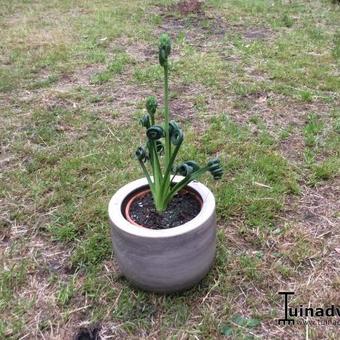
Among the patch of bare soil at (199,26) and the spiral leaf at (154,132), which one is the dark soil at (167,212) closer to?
the spiral leaf at (154,132)

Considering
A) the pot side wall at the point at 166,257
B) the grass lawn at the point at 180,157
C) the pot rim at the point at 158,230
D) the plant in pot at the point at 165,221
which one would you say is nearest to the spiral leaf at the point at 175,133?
the plant in pot at the point at 165,221

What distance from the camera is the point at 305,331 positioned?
6.01 feet

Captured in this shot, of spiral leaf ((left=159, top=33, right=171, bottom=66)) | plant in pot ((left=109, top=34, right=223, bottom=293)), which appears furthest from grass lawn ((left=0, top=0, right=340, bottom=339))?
spiral leaf ((left=159, top=33, right=171, bottom=66))

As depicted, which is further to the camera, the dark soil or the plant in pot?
the dark soil

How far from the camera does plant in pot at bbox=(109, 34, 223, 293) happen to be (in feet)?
5.91

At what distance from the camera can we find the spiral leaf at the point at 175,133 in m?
1.94

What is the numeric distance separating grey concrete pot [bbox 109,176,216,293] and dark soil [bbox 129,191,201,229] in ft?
0.27

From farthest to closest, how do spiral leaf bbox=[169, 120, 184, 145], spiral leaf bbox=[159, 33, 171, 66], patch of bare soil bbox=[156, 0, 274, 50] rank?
patch of bare soil bbox=[156, 0, 274, 50], spiral leaf bbox=[169, 120, 184, 145], spiral leaf bbox=[159, 33, 171, 66]

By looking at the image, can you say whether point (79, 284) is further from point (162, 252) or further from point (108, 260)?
point (162, 252)

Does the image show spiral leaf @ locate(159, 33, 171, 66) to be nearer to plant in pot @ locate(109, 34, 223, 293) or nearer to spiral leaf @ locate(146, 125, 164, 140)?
plant in pot @ locate(109, 34, 223, 293)

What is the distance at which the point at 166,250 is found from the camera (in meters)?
1.79

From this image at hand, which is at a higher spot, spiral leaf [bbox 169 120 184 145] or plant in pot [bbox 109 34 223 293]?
spiral leaf [bbox 169 120 184 145]

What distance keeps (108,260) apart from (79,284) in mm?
191

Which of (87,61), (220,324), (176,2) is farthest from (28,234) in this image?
(176,2)
